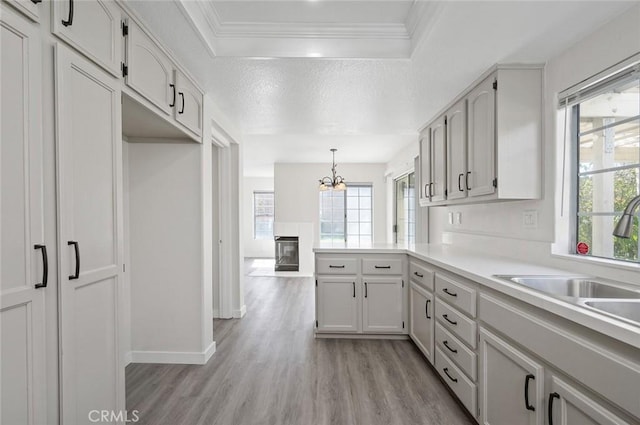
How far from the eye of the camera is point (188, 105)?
94.3 inches

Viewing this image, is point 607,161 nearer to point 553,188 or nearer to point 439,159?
point 553,188

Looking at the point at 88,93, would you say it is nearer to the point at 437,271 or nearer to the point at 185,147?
the point at 185,147

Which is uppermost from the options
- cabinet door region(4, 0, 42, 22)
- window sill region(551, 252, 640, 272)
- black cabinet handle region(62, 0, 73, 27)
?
black cabinet handle region(62, 0, 73, 27)

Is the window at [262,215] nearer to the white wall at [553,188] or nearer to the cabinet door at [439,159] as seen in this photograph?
the cabinet door at [439,159]

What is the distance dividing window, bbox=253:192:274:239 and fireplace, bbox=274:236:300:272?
8.96 feet

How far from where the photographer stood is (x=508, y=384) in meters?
1.48

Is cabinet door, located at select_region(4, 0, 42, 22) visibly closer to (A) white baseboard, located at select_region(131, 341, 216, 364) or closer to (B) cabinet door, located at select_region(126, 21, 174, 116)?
(B) cabinet door, located at select_region(126, 21, 174, 116)

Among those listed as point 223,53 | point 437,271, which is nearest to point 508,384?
point 437,271

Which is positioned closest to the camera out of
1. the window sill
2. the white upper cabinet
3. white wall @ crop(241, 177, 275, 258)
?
the window sill

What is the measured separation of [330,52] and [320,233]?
17.4 ft

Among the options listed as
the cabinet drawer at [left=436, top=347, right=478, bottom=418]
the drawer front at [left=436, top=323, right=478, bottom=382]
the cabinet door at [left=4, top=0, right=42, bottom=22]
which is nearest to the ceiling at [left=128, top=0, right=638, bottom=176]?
the cabinet door at [left=4, top=0, right=42, bottom=22]

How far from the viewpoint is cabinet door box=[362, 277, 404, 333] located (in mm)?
3111

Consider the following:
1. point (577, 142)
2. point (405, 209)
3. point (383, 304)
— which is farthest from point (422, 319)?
point (405, 209)

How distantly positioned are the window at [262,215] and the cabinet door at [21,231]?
8.50m
